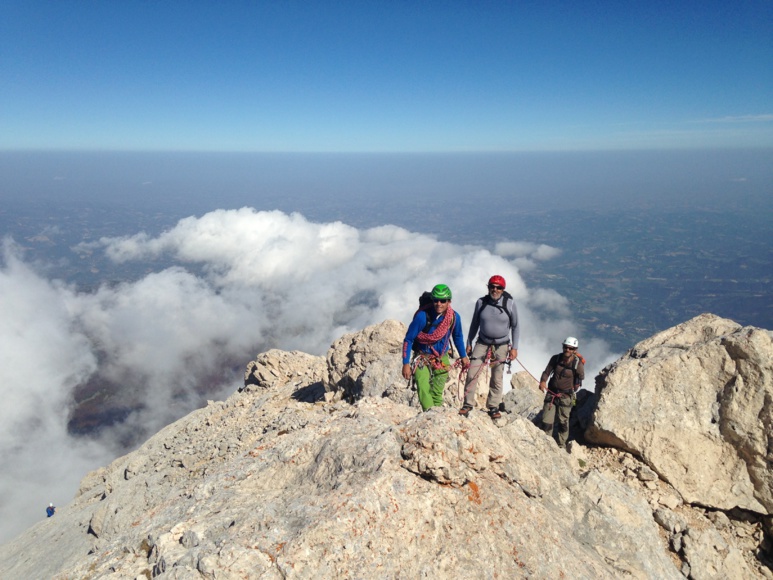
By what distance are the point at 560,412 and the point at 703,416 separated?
10.4 feet

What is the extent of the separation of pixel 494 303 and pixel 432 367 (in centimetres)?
223

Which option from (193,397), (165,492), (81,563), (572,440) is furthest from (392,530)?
(193,397)

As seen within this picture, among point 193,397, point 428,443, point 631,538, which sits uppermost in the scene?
point 428,443

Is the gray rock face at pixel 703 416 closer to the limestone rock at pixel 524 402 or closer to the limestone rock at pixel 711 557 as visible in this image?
the limestone rock at pixel 711 557

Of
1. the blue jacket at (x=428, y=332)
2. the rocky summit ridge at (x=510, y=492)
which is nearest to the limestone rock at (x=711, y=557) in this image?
the rocky summit ridge at (x=510, y=492)

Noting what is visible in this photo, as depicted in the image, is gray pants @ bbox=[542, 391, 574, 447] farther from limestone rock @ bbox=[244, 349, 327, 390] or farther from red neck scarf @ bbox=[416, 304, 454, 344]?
limestone rock @ bbox=[244, 349, 327, 390]

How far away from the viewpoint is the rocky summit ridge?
5324 mm

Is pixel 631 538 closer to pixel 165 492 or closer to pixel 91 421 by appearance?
pixel 165 492

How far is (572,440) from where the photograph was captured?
432 inches

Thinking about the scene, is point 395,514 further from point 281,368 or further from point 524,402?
point 281,368

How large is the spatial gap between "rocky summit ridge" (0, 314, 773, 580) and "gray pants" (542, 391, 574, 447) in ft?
1.95

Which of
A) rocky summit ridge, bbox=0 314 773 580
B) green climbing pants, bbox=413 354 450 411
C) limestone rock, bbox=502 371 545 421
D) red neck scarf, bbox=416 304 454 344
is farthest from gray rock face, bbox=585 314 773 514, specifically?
red neck scarf, bbox=416 304 454 344

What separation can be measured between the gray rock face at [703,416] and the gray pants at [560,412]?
689 mm

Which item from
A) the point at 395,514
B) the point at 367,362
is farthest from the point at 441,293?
the point at 367,362
